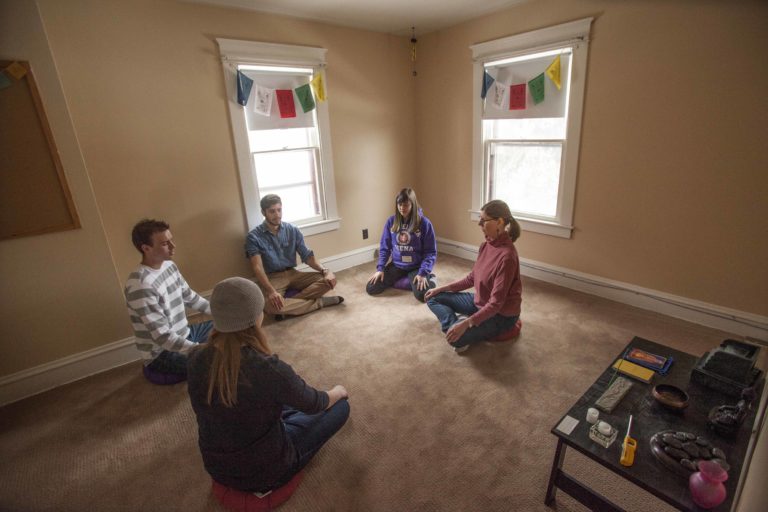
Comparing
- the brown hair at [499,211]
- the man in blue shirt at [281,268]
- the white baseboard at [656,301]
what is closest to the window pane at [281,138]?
the man in blue shirt at [281,268]

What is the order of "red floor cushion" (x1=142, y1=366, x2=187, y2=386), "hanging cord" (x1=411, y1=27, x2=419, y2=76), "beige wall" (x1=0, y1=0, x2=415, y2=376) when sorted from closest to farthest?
"beige wall" (x1=0, y1=0, x2=415, y2=376)
"red floor cushion" (x1=142, y1=366, x2=187, y2=386)
"hanging cord" (x1=411, y1=27, x2=419, y2=76)

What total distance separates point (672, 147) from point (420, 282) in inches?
77.7

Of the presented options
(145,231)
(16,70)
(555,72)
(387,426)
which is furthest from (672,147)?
(16,70)

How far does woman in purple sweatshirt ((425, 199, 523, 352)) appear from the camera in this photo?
226 cm

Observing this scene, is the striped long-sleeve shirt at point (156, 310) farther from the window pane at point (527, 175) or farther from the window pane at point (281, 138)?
the window pane at point (527, 175)

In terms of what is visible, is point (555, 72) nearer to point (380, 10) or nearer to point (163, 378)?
point (380, 10)

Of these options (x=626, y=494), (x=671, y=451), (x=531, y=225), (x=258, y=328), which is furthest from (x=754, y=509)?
(x=531, y=225)

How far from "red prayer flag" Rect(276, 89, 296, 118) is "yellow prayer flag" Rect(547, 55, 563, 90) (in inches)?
82.9

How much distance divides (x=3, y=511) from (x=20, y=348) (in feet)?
3.13

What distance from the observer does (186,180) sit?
2930mm

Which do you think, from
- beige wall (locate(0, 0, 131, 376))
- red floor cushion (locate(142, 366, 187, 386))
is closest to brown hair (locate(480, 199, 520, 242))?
red floor cushion (locate(142, 366, 187, 386))

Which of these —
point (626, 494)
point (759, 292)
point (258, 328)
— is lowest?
point (626, 494)

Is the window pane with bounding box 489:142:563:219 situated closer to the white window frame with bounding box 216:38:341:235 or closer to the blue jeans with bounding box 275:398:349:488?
the white window frame with bounding box 216:38:341:235

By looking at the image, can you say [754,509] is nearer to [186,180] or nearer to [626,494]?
[626,494]
